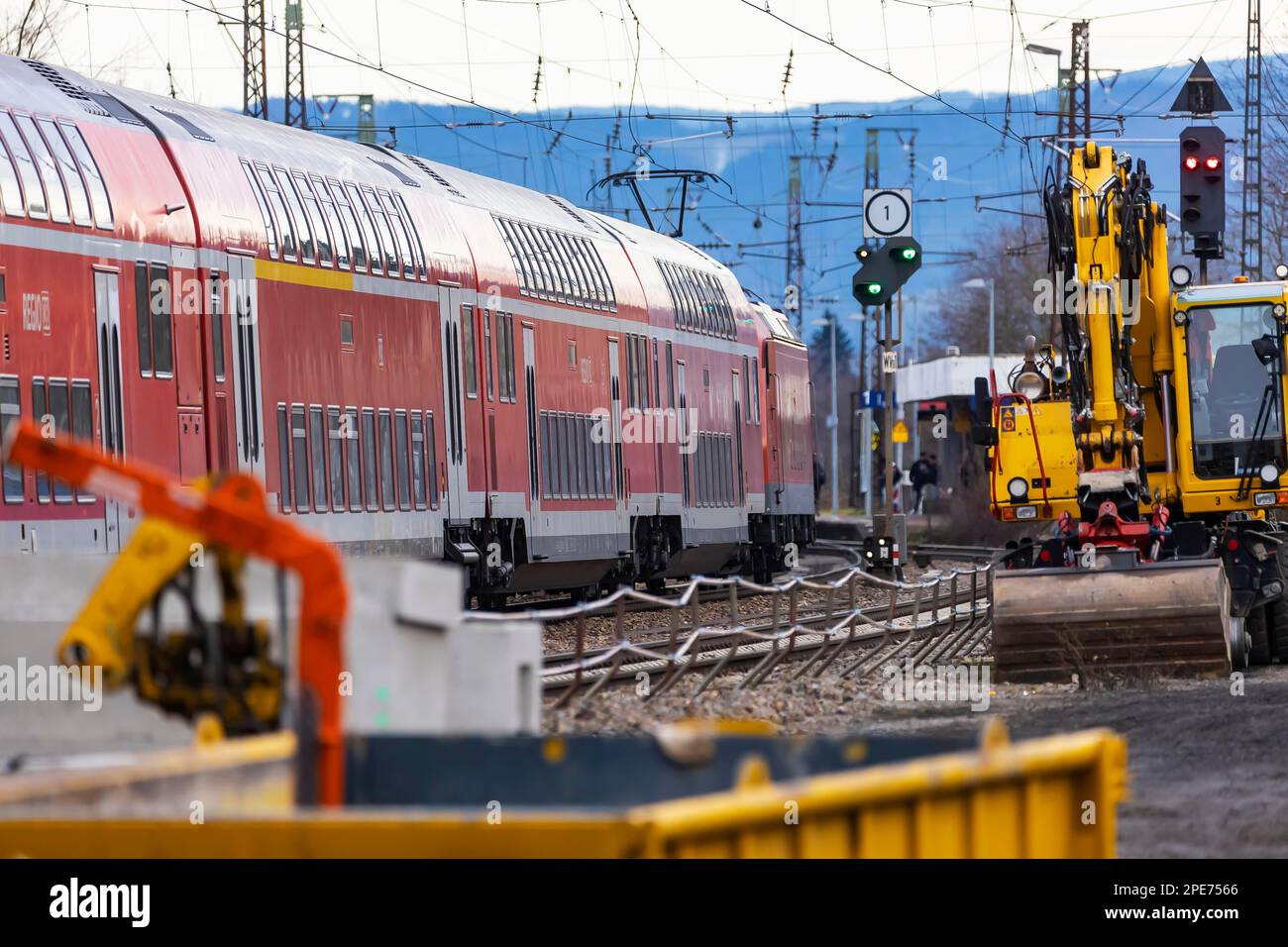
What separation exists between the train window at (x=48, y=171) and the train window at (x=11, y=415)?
4.40ft

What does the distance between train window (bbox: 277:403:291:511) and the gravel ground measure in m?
3.53

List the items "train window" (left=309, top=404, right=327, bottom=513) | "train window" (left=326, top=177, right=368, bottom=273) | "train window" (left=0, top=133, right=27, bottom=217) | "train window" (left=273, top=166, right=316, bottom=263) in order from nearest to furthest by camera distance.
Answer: "train window" (left=0, top=133, right=27, bottom=217)
"train window" (left=309, top=404, right=327, bottom=513)
"train window" (left=273, top=166, right=316, bottom=263)
"train window" (left=326, top=177, right=368, bottom=273)

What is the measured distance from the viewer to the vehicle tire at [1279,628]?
18.9 metres

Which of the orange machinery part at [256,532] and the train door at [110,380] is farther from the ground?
the train door at [110,380]

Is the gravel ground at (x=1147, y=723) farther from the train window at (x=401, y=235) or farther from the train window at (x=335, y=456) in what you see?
the train window at (x=401, y=235)

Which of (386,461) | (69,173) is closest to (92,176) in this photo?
(69,173)

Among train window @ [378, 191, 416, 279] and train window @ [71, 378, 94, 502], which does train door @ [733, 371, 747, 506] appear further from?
train window @ [71, 378, 94, 502]

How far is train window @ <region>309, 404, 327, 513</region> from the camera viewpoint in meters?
18.4

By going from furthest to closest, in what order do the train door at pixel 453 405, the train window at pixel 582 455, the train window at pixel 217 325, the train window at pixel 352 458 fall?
the train window at pixel 582 455 < the train door at pixel 453 405 < the train window at pixel 352 458 < the train window at pixel 217 325

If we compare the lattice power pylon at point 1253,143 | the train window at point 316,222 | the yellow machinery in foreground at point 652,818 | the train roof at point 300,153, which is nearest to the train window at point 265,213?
the train roof at point 300,153

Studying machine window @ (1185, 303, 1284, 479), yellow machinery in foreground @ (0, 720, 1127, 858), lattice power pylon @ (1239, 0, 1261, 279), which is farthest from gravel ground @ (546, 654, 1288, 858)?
lattice power pylon @ (1239, 0, 1261, 279)

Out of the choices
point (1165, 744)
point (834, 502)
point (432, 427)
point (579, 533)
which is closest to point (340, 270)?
point (432, 427)

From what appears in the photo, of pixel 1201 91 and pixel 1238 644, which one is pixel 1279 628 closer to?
pixel 1238 644

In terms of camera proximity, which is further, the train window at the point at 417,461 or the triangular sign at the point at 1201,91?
the triangular sign at the point at 1201,91
